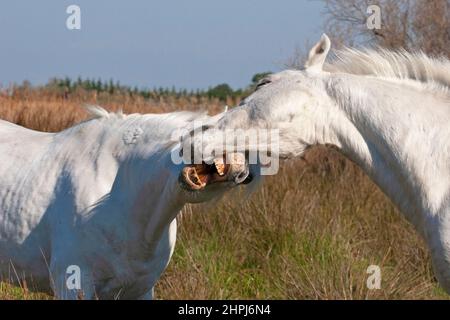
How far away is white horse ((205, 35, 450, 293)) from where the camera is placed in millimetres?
4406

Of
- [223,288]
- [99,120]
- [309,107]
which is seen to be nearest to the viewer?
[309,107]

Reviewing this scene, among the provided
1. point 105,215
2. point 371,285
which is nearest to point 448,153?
Answer: point 371,285

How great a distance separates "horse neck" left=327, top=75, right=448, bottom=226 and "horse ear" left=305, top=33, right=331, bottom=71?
0.38 ft

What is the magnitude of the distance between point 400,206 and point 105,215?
1787 mm

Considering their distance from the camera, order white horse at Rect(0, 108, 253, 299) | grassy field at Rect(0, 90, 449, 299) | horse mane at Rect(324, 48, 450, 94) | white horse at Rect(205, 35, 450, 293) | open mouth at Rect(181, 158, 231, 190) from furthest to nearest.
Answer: grassy field at Rect(0, 90, 449, 299) < white horse at Rect(0, 108, 253, 299) < open mouth at Rect(181, 158, 231, 190) < horse mane at Rect(324, 48, 450, 94) < white horse at Rect(205, 35, 450, 293)

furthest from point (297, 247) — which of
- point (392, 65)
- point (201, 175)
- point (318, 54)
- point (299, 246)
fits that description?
point (318, 54)

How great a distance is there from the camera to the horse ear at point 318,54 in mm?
4520

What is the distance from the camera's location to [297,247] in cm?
730

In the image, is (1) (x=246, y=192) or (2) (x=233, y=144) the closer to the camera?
(2) (x=233, y=144)

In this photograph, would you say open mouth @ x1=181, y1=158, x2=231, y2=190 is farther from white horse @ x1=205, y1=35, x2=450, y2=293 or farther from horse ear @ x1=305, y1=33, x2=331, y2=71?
horse ear @ x1=305, y1=33, x2=331, y2=71

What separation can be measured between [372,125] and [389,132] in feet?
0.28

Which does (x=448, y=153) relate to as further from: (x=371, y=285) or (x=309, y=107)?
(x=371, y=285)

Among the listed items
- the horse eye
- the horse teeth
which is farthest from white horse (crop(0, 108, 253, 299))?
the horse eye

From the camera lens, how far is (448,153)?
4.42 m
